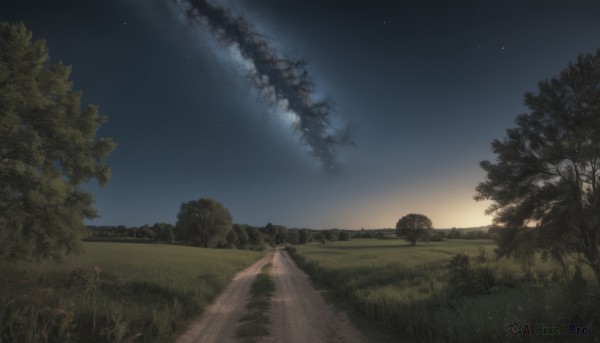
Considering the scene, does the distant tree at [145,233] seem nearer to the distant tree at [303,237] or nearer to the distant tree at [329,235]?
the distant tree at [303,237]

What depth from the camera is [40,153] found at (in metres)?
12.2

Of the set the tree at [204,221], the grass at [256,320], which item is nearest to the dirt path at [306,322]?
the grass at [256,320]

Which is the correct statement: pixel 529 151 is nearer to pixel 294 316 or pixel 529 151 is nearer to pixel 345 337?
pixel 345 337

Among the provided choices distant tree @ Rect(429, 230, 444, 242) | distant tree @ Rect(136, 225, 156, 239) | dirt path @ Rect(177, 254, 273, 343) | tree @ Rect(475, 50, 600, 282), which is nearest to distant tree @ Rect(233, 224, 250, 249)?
distant tree @ Rect(136, 225, 156, 239)

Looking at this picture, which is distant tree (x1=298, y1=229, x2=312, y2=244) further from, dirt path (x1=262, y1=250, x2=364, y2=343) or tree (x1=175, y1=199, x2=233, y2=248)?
dirt path (x1=262, y1=250, x2=364, y2=343)

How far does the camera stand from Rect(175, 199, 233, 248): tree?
274ft

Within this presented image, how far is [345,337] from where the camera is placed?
988 centimetres

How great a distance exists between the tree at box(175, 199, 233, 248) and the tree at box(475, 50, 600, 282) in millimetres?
77087

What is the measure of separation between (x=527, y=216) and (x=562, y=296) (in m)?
7.35

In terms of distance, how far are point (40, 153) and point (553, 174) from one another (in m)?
22.1

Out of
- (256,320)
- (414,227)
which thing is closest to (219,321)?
(256,320)

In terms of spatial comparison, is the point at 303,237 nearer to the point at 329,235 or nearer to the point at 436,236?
the point at 329,235

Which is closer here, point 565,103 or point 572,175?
point 572,175

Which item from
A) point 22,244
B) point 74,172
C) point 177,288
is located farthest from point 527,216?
point 22,244
